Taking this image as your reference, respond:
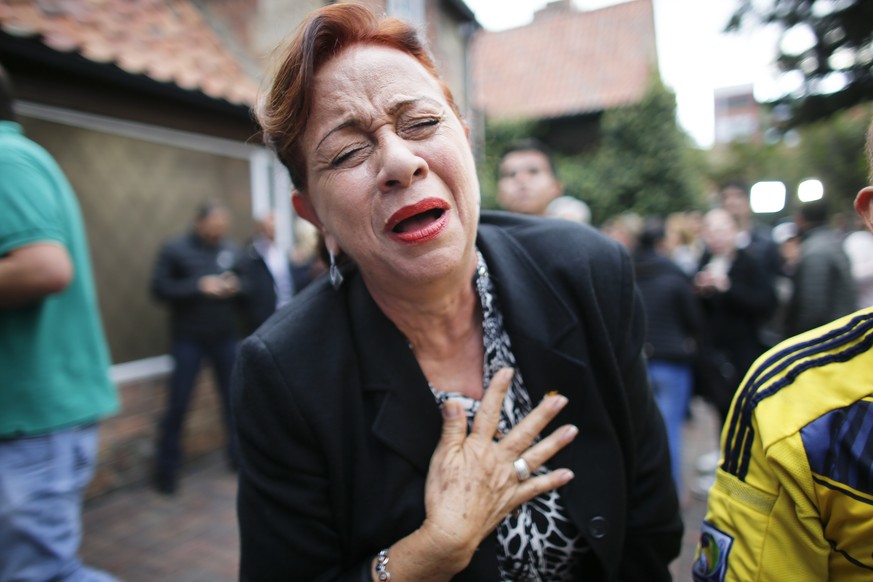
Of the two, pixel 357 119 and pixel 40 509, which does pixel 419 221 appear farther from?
pixel 40 509

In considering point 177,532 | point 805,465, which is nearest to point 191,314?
point 177,532

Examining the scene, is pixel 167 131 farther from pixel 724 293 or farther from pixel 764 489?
pixel 764 489

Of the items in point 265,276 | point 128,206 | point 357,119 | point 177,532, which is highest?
point 128,206

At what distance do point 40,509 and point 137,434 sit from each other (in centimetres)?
347

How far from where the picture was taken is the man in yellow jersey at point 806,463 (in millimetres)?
1109

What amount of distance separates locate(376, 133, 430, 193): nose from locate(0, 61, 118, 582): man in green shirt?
52.8 inches

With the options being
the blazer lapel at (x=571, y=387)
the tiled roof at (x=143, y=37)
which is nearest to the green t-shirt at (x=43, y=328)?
the blazer lapel at (x=571, y=387)

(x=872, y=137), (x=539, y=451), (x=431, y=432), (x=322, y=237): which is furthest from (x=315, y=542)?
(x=872, y=137)

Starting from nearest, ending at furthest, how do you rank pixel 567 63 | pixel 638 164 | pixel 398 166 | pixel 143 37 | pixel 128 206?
pixel 398 166, pixel 128 206, pixel 143 37, pixel 638 164, pixel 567 63

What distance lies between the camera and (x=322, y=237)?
5.48 feet

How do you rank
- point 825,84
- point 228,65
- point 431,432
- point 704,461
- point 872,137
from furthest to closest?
point 228,65, point 704,461, point 431,432, point 825,84, point 872,137

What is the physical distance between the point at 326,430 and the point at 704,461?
4803 mm

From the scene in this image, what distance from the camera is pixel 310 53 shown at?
51.4 inches

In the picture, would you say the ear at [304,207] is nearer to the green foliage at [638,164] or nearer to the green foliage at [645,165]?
the green foliage at [638,164]
